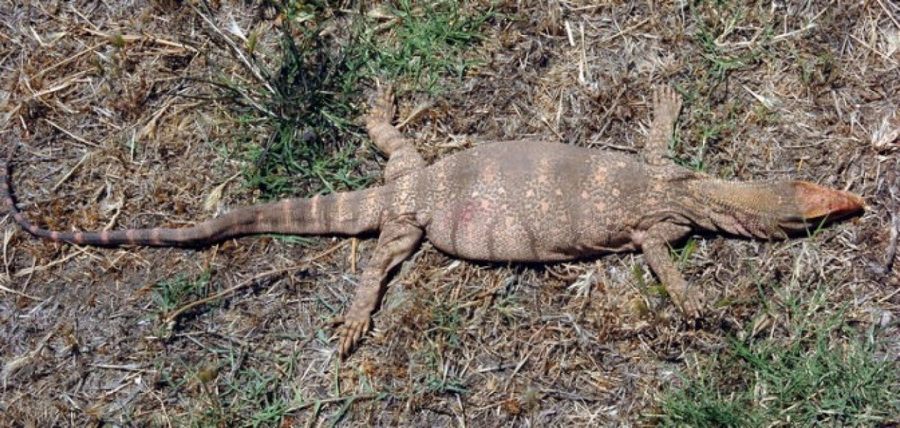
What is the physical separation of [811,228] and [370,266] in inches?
113

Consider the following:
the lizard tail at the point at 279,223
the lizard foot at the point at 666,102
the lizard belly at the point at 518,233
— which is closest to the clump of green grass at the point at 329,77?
the lizard tail at the point at 279,223

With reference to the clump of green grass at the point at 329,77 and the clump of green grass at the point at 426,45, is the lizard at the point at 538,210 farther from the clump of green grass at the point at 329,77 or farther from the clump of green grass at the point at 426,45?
the clump of green grass at the point at 426,45

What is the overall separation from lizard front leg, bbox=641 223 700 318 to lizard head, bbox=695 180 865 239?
26 cm

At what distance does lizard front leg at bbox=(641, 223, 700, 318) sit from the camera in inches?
218

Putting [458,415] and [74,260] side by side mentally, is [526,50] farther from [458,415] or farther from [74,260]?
[74,260]

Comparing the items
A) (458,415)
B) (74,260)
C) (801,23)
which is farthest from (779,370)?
(74,260)

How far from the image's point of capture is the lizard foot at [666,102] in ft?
19.6

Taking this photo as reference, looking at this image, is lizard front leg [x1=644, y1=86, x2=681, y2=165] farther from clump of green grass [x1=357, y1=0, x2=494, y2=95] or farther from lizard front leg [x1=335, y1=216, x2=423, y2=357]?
lizard front leg [x1=335, y1=216, x2=423, y2=357]

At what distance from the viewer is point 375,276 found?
5777 millimetres

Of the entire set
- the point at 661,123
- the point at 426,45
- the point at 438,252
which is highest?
the point at 426,45

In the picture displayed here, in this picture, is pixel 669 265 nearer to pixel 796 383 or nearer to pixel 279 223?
pixel 796 383

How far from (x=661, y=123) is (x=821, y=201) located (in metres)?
1.13

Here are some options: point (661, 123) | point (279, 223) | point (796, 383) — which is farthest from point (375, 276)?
point (796, 383)

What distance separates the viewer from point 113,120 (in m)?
6.43
